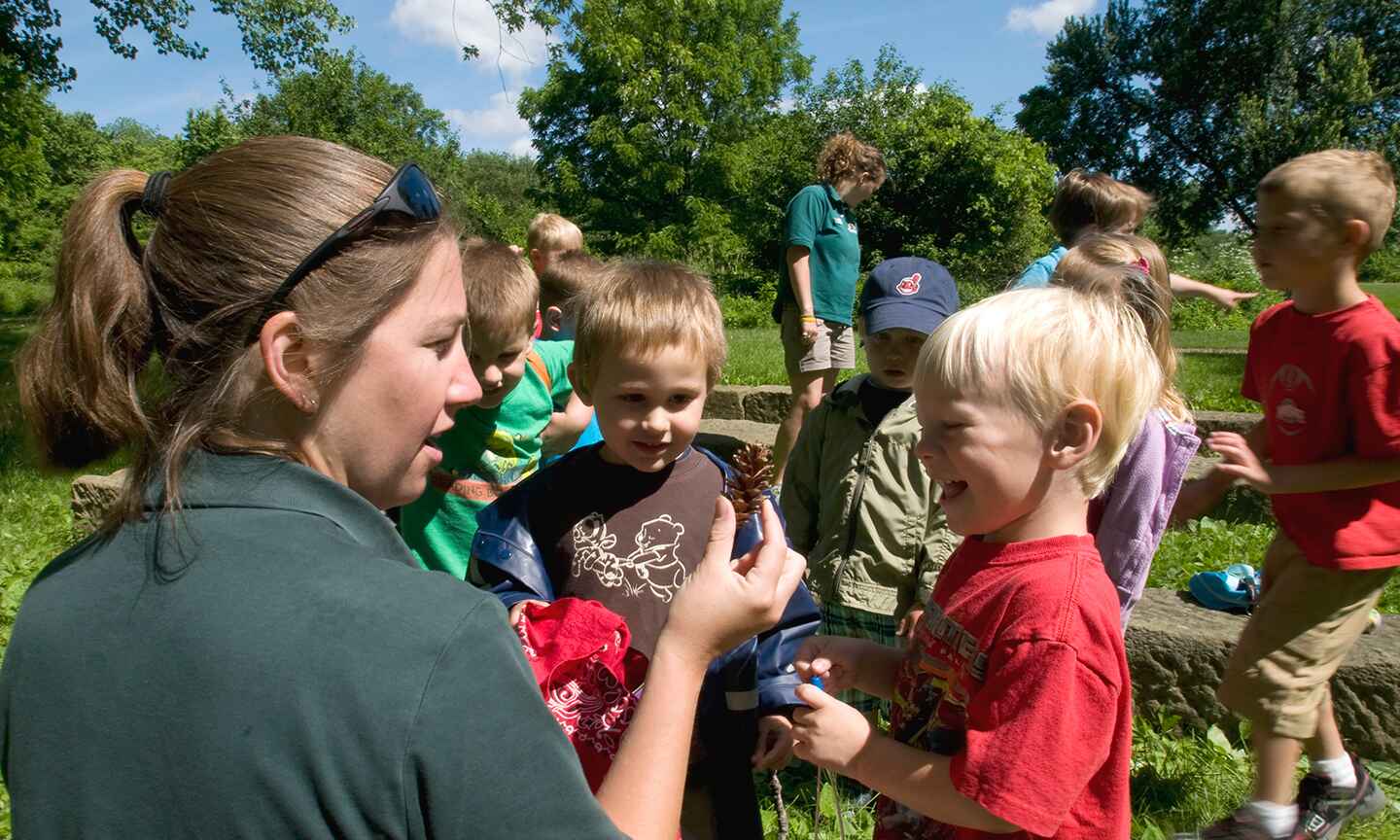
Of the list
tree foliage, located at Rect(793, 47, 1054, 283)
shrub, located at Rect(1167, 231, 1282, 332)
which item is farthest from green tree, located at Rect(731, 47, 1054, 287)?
shrub, located at Rect(1167, 231, 1282, 332)

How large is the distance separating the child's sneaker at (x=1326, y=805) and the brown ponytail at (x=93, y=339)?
9.94ft

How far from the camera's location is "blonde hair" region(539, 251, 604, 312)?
4988mm

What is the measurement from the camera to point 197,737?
34.0 inches

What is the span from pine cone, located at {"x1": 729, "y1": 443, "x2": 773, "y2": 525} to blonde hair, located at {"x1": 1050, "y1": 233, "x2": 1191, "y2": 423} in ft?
4.08

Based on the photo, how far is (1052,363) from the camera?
5.13ft

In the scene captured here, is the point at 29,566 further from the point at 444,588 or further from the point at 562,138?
the point at 562,138

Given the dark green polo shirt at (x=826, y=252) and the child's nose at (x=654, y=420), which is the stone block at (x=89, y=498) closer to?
the dark green polo shirt at (x=826, y=252)

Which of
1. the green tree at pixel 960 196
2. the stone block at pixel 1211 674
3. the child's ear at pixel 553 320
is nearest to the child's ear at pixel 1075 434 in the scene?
the stone block at pixel 1211 674

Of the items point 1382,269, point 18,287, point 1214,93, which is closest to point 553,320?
point 1214,93

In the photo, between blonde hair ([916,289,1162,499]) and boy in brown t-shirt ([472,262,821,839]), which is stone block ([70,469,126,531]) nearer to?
boy in brown t-shirt ([472,262,821,839])

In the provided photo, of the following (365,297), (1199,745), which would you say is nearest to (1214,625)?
(1199,745)

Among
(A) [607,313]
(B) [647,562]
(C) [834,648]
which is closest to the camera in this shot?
(C) [834,648]

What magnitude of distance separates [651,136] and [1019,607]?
1333 inches

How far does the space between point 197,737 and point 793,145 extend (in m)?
34.8
